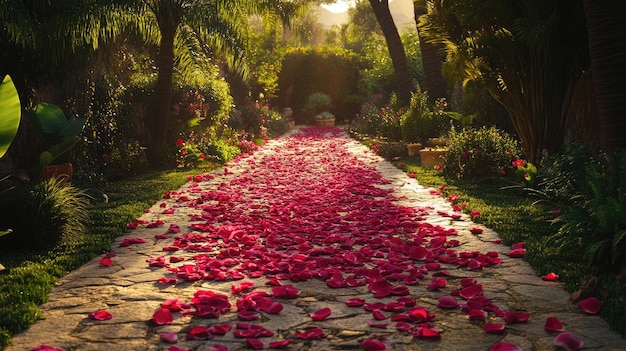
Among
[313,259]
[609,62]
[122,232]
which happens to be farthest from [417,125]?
[313,259]

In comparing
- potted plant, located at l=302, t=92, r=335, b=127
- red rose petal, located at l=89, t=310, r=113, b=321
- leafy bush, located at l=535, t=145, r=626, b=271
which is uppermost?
potted plant, located at l=302, t=92, r=335, b=127

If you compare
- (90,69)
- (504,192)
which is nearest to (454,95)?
(504,192)

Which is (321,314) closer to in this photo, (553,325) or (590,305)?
(553,325)

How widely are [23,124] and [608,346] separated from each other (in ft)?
29.6

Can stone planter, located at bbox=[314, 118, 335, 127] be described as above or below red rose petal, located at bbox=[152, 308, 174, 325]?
above

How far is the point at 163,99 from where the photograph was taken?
42.7 ft

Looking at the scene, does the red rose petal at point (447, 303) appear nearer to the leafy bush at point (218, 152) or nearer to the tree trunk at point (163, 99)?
the tree trunk at point (163, 99)

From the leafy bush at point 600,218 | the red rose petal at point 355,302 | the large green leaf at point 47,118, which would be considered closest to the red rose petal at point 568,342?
the leafy bush at point 600,218

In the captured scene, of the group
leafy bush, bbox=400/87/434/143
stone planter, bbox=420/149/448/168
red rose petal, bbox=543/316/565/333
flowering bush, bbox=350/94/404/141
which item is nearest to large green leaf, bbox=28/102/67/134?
red rose petal, bbox=543/316/565/333

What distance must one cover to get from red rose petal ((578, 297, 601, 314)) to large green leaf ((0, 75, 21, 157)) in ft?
15.4

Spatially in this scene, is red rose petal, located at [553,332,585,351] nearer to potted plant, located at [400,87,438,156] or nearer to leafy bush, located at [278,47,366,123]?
potted plant, located at [400,87,438,156]

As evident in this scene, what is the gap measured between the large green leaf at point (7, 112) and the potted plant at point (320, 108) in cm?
2725

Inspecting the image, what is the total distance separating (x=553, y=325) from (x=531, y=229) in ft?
9.25

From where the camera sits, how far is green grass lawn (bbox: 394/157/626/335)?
13.0 feet
